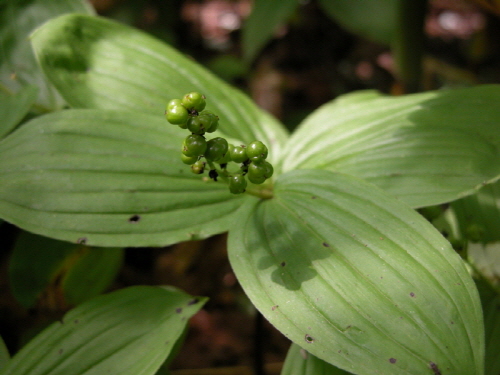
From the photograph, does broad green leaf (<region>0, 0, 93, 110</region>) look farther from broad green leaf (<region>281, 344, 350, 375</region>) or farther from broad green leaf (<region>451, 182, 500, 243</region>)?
broad green leaf (<region>451, 182, 500, 243</region>)

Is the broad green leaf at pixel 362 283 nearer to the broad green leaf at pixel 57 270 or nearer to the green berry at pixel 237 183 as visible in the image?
the green berry at pixel 237 183

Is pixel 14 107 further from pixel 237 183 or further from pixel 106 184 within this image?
pixel 237 183

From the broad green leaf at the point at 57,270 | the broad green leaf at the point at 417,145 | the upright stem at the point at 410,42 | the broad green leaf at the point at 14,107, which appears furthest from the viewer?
the upright stem at the point at 410,42

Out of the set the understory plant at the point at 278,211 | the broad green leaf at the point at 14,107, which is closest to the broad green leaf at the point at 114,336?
the understory plant at the point at 278,211

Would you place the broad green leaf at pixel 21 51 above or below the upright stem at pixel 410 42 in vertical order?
above

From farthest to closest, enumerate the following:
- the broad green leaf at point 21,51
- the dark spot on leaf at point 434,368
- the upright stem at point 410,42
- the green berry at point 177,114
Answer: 1. the upright stem at point 410,42
2. the broad green leaf at point 21,51
3. the green berry at point 177,114
4. the dark spot on leaf at point 434,368

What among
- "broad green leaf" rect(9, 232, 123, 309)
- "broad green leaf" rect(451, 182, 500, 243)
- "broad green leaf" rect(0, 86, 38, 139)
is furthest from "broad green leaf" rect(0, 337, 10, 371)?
"broad green leaf" rect(451, 182, 500, 243)
